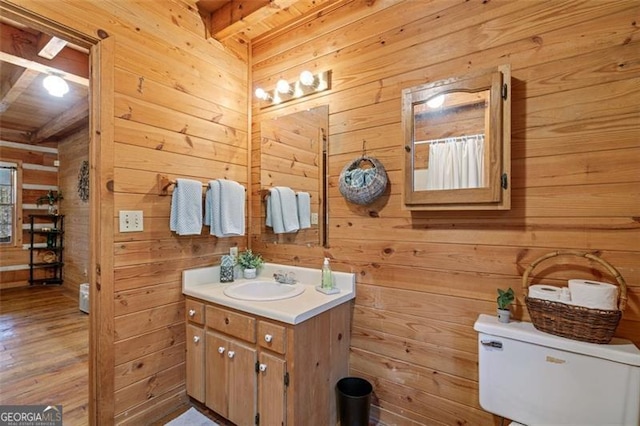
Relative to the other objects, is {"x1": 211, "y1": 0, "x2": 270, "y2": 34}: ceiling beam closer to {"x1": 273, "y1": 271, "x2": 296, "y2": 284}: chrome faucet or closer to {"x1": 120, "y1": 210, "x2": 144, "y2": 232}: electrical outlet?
{"x1": 120, "y1": 210, "x2": 144, "y2": 232}: electrical outlet

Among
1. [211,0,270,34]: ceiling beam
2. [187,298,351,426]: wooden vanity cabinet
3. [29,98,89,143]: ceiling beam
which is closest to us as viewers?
[187,298,351,426]: wooden vanity cabinet

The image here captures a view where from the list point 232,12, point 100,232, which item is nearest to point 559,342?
point 100,232

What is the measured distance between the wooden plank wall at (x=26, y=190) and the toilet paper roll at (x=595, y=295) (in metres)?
6.94

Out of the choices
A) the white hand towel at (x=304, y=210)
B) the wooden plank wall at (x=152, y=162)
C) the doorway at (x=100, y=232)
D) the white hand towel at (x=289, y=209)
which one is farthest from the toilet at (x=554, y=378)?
the doorway at (x=100, y=232)

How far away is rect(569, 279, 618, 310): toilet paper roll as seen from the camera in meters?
1.06

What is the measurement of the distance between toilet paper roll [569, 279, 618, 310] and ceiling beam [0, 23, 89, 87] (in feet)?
11.6

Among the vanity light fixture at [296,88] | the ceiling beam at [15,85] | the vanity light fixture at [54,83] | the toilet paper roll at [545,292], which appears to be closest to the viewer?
the toilet paper roll at [545,292]

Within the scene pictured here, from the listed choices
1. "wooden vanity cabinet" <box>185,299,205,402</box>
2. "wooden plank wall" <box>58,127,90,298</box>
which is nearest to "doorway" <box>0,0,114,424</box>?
"wooden vanity cabinet" <box>185,299,205,402</box>

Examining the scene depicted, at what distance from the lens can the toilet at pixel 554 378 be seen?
3.43ft

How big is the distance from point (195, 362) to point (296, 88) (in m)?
1.90

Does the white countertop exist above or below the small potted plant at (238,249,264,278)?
below

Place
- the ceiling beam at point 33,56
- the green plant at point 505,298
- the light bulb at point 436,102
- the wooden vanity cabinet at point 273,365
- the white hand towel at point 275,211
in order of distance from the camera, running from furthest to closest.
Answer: the white hand towel at point 275,211 < the ceiling beam at point 33,56 < the light bulb at point 436,102 < the wooden vanity cabinet at point 273,365 < the green plant at point 505,298

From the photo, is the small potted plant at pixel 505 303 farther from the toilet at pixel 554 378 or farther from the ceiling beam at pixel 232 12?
the ceiling beam at pixel 232 12

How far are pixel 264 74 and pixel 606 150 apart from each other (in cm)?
209
